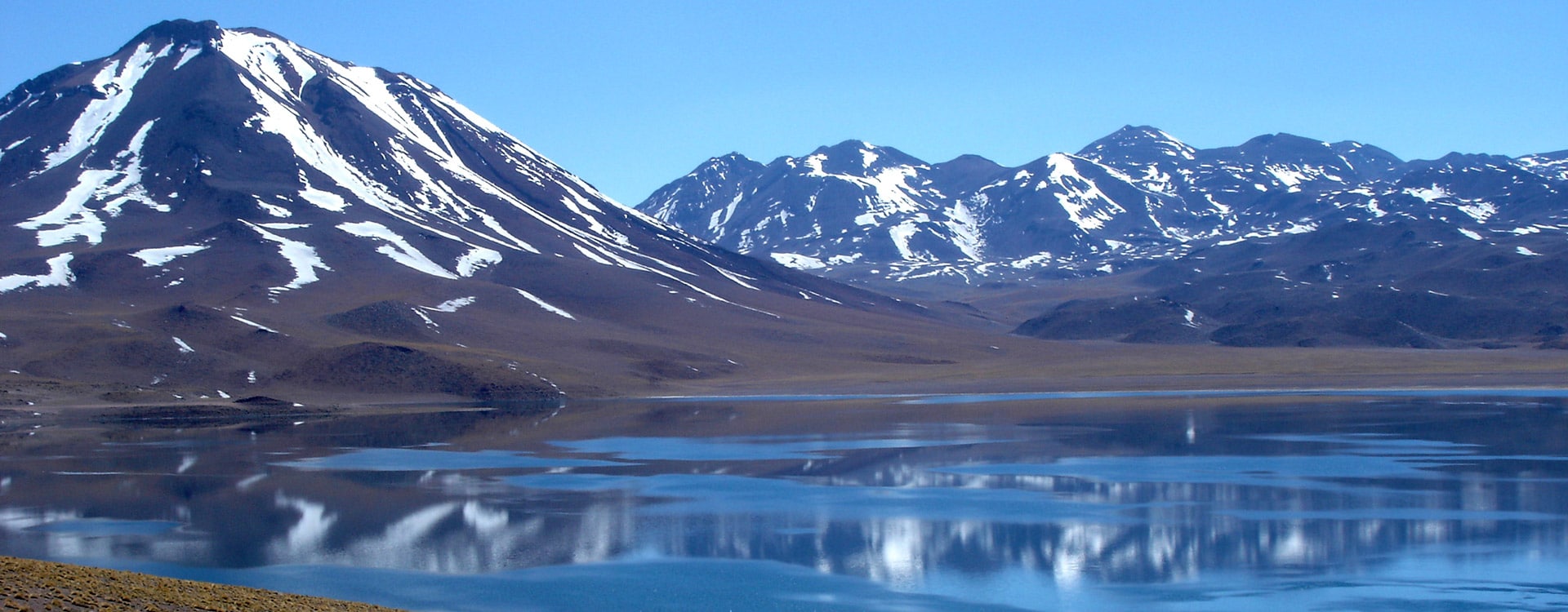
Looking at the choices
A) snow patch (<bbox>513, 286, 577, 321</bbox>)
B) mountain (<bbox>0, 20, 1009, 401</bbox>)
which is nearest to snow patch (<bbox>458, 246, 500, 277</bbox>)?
mountain (<bbox>0, 20, 1009, 401</bbox>)

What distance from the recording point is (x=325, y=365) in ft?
347

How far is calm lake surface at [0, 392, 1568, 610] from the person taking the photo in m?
30.8

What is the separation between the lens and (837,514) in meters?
41.9

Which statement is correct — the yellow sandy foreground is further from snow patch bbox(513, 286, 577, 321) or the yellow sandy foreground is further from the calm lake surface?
snow patch bbox(513, 286, 577, 321)

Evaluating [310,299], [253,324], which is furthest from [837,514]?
[310,299]

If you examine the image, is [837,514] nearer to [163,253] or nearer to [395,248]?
[163,253]

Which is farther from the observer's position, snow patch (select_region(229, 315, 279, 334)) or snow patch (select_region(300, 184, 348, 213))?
snow patch (select_region(300, 184, 348, 213))

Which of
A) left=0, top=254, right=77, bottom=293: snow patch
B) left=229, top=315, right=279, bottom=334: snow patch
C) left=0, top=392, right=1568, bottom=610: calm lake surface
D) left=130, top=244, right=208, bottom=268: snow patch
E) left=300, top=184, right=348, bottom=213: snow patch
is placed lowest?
left=0, top=392, right=1568, bottom=610: calm lake surface

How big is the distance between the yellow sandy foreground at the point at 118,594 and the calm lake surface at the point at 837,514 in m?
4.86

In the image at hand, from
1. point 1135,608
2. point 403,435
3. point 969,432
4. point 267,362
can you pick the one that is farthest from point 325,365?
point 1135,608

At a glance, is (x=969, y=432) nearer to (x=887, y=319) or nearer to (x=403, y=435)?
(x=403, y=435)

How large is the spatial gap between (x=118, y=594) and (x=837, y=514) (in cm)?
2321

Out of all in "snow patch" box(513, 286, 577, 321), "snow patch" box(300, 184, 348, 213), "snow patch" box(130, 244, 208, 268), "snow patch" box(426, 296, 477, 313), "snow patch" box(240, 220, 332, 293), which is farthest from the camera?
"snow patch" box(300, 184, 348, 213)

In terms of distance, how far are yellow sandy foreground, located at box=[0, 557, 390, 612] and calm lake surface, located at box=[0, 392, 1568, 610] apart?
4.86 meters
